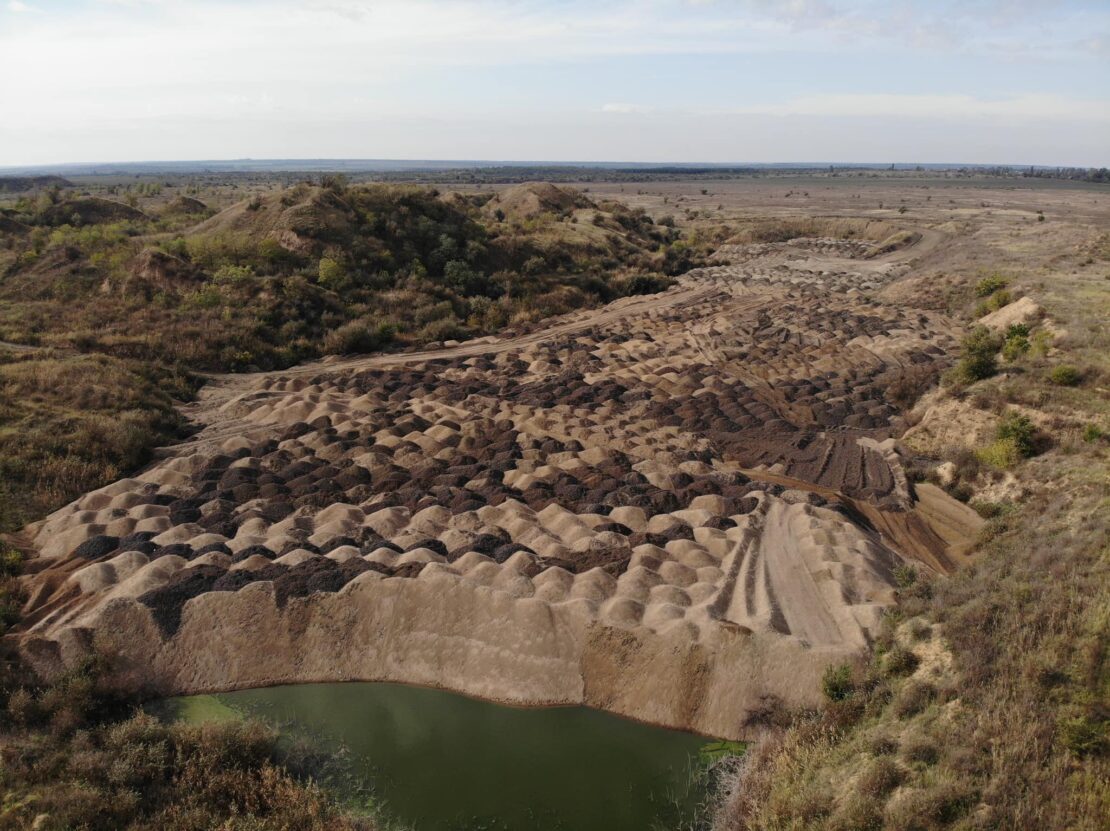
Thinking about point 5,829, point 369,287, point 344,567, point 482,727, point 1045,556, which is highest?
point 369,287

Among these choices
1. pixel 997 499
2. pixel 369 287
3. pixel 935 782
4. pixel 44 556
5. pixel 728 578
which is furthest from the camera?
pixel 369 287

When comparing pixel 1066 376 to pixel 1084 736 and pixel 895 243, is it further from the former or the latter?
pixel 895 243

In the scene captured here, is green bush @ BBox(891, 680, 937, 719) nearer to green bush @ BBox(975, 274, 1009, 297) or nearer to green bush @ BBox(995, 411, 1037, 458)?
green bush @ BBox(995, 411, 1037, 458)

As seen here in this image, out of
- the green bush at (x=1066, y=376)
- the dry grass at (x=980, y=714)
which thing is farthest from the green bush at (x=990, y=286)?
the dry grass at (x=980, y=714)

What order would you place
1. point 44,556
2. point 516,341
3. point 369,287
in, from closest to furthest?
point 44,556 < point 516,341 < point 369,287

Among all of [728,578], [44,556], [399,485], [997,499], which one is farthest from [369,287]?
[997,499]

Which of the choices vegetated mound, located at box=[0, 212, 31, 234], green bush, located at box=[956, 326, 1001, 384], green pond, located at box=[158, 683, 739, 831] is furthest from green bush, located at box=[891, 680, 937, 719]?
vegetated mound, located at box=[0, 212, 31, 234]

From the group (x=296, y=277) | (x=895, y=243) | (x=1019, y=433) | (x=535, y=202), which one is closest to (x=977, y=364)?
(x=1019, y=433)

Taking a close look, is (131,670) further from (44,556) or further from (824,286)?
(824,286)
